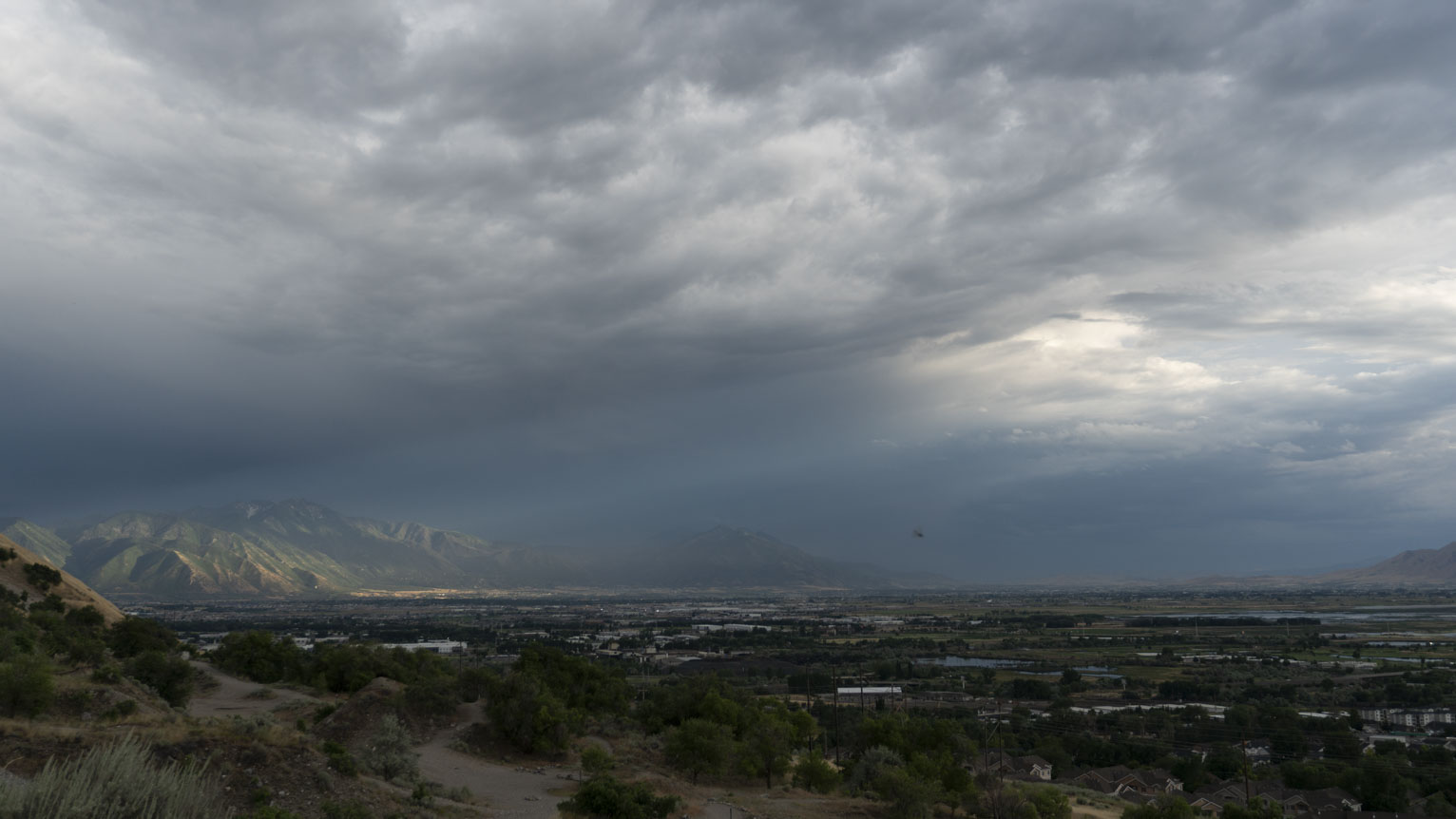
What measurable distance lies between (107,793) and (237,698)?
5384 centimetres

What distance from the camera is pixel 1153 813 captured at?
111 ft

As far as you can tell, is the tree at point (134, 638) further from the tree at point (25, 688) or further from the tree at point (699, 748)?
the tree at point (699, 748)

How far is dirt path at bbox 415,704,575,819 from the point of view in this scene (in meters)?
30.5

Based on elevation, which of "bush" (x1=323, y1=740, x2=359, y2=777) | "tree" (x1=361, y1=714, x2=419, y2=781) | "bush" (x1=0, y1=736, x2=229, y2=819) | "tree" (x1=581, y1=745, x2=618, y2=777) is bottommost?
"tree" (x1=581, y1=745, x2=618, y2=777)

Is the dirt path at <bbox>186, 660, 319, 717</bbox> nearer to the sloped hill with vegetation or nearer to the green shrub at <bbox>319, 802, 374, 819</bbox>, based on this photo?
the sloped hill with vegetation

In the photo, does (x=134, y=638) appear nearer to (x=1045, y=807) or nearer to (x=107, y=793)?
(x=107, y=793)

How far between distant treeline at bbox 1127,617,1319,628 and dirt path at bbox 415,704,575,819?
16938 cm

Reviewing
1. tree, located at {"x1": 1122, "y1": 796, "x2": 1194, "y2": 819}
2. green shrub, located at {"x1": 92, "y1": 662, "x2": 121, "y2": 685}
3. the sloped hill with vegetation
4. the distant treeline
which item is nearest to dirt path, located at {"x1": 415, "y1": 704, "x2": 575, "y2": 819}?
green shrub, located at {"x1": 92, "y1": 662, "x2": 121, "y2": 685}

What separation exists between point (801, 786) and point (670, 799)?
15951 millimetres

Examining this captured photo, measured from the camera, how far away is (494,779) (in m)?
36.8

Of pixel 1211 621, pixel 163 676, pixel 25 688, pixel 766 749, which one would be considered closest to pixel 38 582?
pixel 163 676

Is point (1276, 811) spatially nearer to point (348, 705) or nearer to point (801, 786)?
point (801, 786)

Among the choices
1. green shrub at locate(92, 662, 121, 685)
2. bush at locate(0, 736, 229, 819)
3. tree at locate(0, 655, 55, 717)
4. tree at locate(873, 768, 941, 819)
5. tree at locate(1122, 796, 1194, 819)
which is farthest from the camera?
green shrub at locate(92, 662, 121, 685)

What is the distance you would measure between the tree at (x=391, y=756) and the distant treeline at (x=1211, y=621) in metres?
177
